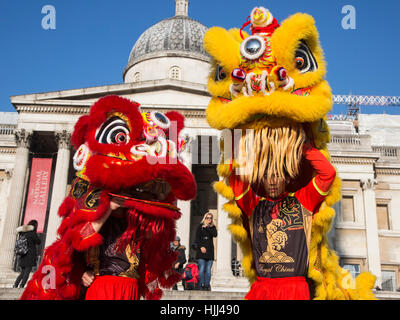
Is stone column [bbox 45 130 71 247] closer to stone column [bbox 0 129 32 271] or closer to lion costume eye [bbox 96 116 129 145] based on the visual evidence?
stone column [bbox 0 129 32 271]

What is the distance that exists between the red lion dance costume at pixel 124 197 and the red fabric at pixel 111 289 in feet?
0.27

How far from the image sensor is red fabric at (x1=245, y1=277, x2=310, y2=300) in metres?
3.04

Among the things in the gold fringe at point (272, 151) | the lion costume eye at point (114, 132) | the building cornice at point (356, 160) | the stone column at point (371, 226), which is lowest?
the gold fringe at point (272, 151)

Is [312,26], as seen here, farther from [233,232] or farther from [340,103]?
[340,103]

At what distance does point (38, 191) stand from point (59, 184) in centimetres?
131

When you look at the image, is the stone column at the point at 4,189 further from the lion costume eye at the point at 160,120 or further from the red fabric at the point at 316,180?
the red fabric at the point at 316,180

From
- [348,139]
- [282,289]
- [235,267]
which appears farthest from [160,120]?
[348,139]

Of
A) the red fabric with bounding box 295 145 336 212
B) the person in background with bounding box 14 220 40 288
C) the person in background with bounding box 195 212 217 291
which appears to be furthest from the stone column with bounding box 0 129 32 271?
the red fabric with bounding box 295 145 336 212

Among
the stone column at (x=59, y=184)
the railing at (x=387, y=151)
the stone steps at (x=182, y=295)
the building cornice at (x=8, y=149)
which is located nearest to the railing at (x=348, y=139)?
the railing at (x=387, y=151)

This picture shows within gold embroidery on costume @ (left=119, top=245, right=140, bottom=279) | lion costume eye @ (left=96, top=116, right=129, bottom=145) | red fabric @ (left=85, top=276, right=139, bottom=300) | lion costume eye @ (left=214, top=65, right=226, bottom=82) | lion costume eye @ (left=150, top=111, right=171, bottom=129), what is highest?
lion costume eye @ (left=214, top=65, right=226, bottom=82)

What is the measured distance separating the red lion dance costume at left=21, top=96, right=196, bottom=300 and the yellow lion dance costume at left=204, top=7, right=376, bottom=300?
0.54 metres

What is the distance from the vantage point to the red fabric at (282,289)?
3045 millimetres

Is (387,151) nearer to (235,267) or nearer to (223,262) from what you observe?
(235,267)

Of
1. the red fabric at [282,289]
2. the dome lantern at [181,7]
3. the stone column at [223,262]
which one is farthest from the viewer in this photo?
the dome lantern at [181,7]
